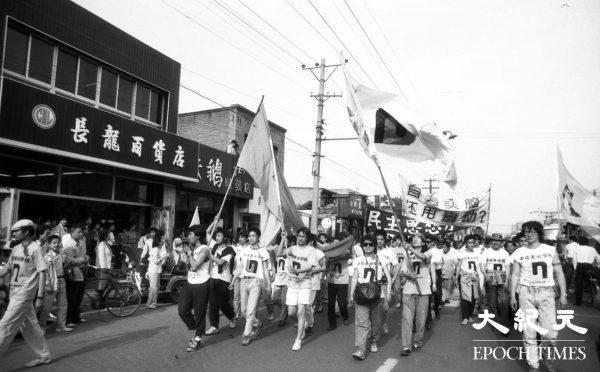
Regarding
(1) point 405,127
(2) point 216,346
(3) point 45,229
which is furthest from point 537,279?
(3) point 45,229

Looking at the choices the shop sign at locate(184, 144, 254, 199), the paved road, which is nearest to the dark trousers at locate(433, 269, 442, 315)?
the paved road

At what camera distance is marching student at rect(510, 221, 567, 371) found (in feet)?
17.5

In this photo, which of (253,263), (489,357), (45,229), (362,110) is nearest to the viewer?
(489,357)

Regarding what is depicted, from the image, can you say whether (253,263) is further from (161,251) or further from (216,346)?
(161,251)

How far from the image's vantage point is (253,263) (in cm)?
723

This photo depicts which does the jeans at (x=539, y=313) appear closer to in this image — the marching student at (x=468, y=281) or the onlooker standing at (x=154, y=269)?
the marching student at (x=468, y=281)

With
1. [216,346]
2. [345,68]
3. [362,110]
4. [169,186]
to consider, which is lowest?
[216,346]

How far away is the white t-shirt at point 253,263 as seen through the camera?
717 cm

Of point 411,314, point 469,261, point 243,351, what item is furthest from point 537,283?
point 243,351

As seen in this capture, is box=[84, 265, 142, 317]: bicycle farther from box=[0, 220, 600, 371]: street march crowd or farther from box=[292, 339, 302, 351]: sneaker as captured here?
box=[292, 339, 302, 351]: sneaker

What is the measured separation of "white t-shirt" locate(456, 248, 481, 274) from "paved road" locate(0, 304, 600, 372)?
1328mm

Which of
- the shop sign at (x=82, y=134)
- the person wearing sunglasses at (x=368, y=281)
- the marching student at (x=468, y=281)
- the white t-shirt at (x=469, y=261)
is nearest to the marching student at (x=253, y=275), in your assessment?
the person wearing sunglasses at (x=368, y=281)

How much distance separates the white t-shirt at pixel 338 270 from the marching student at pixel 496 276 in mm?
3060

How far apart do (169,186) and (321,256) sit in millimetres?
10234
